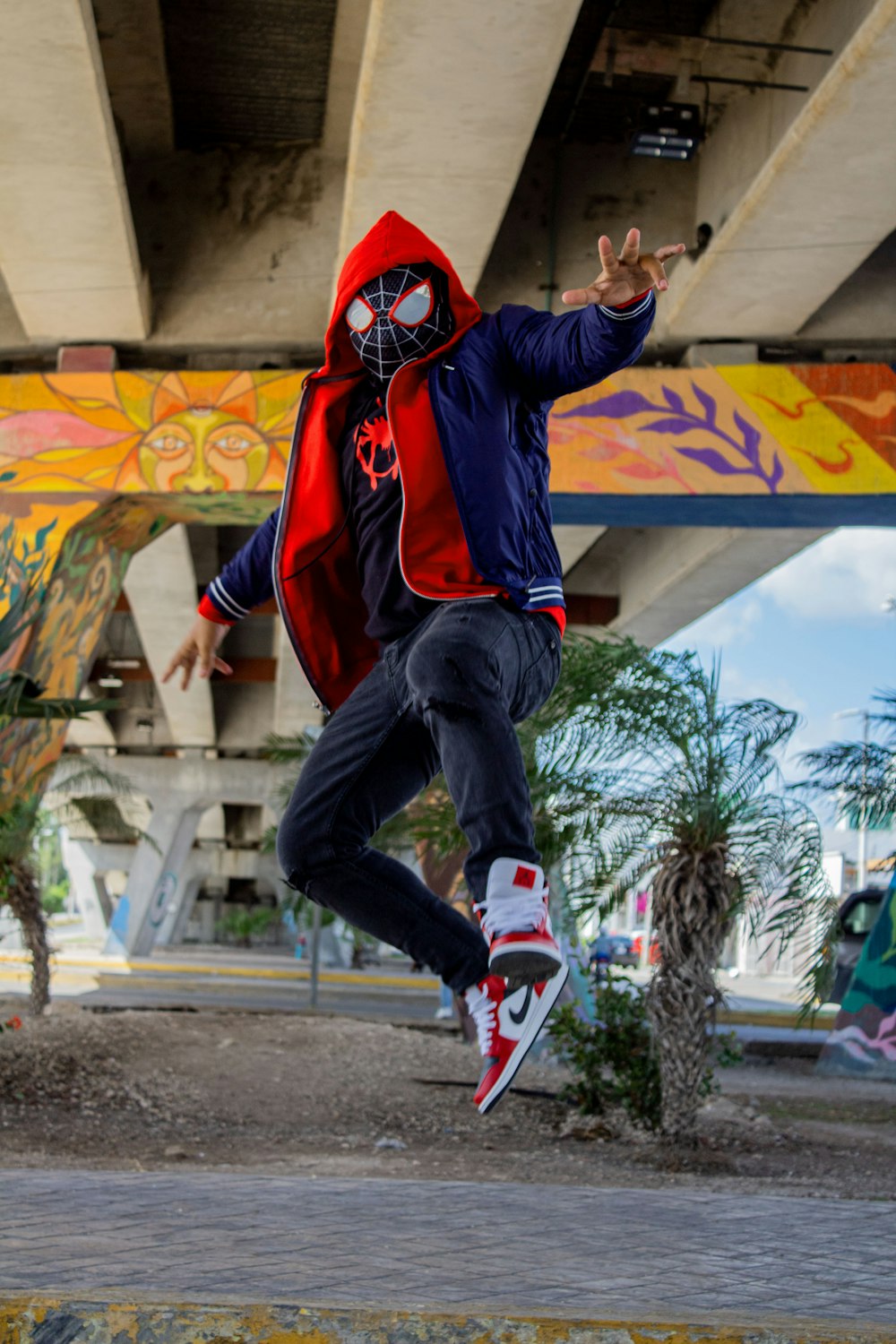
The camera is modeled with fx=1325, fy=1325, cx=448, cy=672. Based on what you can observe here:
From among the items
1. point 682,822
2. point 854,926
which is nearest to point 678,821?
point 682,822

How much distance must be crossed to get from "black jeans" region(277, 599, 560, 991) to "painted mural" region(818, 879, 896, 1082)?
11.7 meters

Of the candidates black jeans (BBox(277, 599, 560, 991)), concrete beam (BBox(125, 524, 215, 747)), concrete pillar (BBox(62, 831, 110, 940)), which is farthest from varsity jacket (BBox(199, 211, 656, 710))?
concrete pillar (BBox(62, 831, 110, 940))

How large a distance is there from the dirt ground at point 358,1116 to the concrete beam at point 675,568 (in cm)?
589

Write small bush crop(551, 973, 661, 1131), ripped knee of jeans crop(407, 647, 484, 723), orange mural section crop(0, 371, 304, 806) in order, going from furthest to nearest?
orange mural section crop(0, 371, 304, 806), small bush crop(551, 973, 661, 1131), ripped knee of jeans crop(407, 647, 484, 723)

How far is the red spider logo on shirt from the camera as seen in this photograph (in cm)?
336

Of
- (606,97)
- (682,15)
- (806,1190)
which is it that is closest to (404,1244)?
(806,1190)

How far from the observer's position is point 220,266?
38.5 feet

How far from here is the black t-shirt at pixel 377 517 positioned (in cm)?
327

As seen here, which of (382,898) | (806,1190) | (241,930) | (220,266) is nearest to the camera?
(382,898)

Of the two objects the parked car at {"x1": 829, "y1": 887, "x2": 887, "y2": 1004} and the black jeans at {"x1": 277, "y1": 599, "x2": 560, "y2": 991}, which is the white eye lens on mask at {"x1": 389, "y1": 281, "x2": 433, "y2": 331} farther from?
the parked car at {"x1": 829, "y1": 887, "x2": 887, "y2": 1004}

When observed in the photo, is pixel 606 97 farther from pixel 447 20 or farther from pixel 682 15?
pixel 447 20

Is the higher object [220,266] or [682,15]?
[682,15]

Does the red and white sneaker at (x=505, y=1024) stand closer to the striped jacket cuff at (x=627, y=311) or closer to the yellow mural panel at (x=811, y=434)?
the striped jacket cuff at (x=627, y=311)

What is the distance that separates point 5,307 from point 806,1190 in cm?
1013
